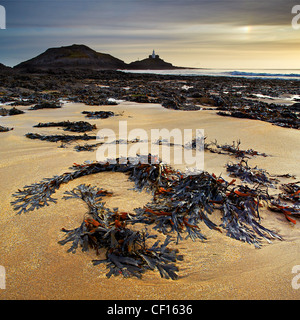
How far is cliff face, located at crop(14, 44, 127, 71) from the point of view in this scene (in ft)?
215

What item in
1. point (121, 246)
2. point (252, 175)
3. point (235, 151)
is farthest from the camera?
point (235, 151)

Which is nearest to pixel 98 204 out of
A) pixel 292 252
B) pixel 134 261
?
pixel 134 261

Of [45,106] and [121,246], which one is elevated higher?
[45,106]

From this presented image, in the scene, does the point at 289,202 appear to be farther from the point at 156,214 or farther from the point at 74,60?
the point at 74,60

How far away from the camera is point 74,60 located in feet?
226

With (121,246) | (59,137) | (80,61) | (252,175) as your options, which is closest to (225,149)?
(252,175)

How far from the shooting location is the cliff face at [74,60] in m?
65.6

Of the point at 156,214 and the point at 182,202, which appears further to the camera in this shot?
the point at 182,202

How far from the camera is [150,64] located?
84875mm

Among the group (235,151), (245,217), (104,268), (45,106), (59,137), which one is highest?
(45,106)

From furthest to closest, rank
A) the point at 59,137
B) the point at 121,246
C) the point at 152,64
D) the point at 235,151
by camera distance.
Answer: the point at 152,64, the point at 59,137, the point at 235,151, the point at 121,246

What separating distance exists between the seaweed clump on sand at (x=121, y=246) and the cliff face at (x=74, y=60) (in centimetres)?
6818

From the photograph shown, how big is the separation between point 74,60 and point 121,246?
78.1m
